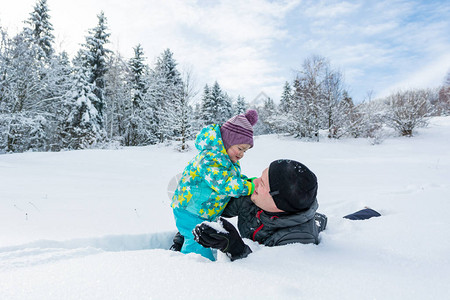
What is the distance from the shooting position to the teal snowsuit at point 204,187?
208 cm

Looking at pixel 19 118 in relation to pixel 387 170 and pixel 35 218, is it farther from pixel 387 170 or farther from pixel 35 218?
pixel 387 170

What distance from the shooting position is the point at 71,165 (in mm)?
7812

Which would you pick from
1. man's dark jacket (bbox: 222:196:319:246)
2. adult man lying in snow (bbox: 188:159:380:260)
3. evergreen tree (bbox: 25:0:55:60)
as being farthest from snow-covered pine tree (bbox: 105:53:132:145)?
adult man lying in snow (bbox: 188:159:380:260)

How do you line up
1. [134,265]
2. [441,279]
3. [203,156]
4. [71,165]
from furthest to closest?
[71,165] < [203,156] < [134,265] < [441,279]

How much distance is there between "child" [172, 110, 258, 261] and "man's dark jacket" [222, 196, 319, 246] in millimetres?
226

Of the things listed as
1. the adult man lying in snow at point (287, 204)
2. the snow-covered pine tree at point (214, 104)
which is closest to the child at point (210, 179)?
the adult man lying in snow at point (287, 204)

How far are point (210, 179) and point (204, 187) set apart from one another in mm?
171

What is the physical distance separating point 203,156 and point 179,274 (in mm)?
1275

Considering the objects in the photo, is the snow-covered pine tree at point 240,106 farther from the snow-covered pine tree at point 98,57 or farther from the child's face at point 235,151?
the child's face at point 235,151

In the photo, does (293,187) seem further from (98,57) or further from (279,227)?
(98,57)

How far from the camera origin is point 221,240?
1239 millimetres

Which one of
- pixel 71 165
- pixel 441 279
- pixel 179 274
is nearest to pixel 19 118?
pixel 71 165

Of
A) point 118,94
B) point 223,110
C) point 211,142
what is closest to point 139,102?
point 118,94

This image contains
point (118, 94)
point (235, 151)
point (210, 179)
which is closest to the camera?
point (210, 179)
